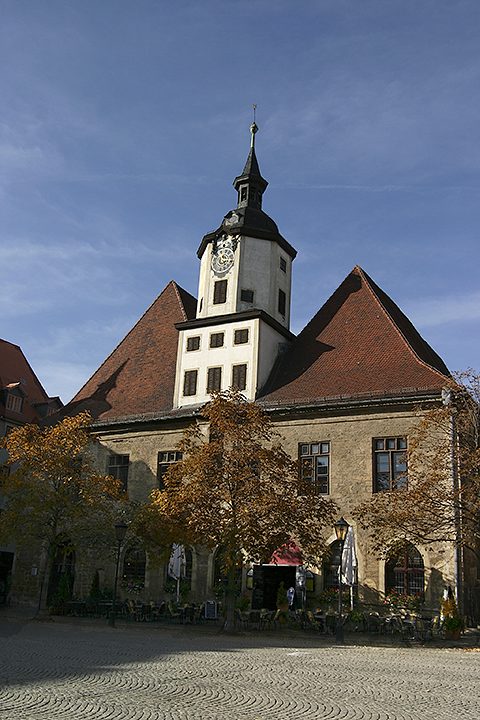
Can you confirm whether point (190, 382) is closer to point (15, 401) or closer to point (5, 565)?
point (15, 401)

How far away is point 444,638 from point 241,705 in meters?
15.0

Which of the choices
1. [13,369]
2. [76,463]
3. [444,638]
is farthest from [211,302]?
[444,638]

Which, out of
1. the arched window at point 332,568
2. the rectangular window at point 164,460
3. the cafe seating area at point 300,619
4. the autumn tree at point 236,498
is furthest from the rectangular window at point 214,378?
the cafe seating area at point 300,619

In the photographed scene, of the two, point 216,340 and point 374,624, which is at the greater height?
point 216,340

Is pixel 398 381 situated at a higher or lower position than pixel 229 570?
higher

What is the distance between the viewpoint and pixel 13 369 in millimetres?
45062

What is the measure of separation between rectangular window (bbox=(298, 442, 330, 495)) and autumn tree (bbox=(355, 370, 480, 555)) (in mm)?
4024

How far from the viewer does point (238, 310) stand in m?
35.7

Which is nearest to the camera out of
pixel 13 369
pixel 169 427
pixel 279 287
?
pixel 169 427

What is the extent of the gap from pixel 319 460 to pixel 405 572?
5451 mm

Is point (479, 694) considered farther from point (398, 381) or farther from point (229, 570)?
point (398, 381)

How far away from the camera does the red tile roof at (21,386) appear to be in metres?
41.3

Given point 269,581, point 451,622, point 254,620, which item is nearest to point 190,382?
point 269,581

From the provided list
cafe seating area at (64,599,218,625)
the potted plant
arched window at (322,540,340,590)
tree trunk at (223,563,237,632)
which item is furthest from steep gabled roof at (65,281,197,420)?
the potted plant
